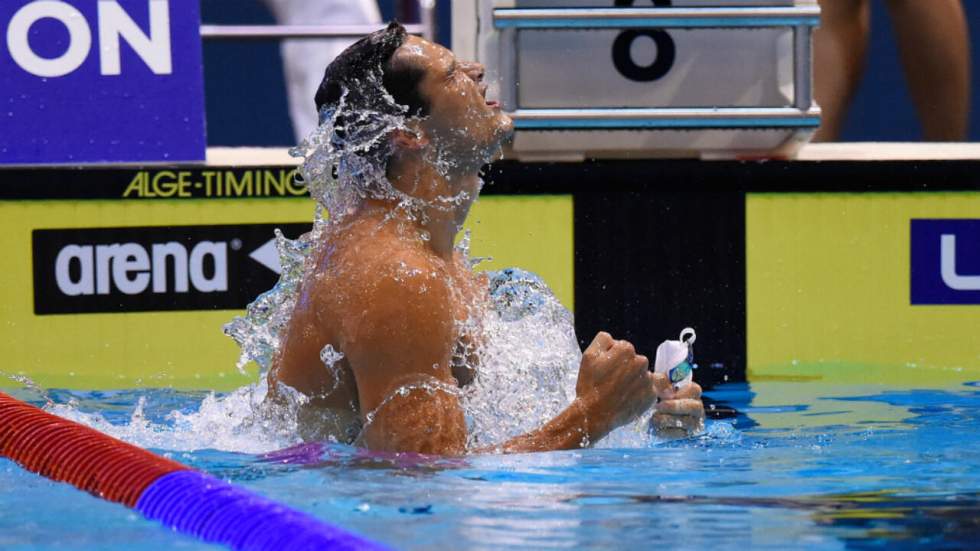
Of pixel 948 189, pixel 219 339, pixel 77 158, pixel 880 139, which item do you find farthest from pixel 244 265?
pixel 880 139

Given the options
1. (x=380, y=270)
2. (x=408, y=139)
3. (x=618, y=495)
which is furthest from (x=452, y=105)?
(x=618, y=495)

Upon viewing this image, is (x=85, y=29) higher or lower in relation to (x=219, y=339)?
higher

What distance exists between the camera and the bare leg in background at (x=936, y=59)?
5.59m

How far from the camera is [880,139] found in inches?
295

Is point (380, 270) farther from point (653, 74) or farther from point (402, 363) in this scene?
point (653, 74)

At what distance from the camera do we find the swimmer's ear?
10.8 feet

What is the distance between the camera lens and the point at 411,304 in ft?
10.0

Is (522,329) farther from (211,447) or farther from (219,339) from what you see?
(219,339)

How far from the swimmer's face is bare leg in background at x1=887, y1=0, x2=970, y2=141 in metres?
2.70

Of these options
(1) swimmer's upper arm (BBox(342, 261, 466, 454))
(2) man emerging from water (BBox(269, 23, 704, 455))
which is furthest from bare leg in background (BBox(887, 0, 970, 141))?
(1) swimmer's upper arm (BBox(342, 261, 466, 454))

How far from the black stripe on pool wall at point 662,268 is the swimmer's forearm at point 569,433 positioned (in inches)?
61.3

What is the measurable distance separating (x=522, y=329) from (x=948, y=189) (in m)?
1.71

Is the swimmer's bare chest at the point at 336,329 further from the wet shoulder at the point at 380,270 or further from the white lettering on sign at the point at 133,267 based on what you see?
the white lettering on sign at the point at 133,267

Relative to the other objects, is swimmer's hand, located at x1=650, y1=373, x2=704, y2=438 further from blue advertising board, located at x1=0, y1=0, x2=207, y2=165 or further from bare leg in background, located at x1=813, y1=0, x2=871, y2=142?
bare leg in background, located at x1=813, y1=0, x2=871, y2=142
